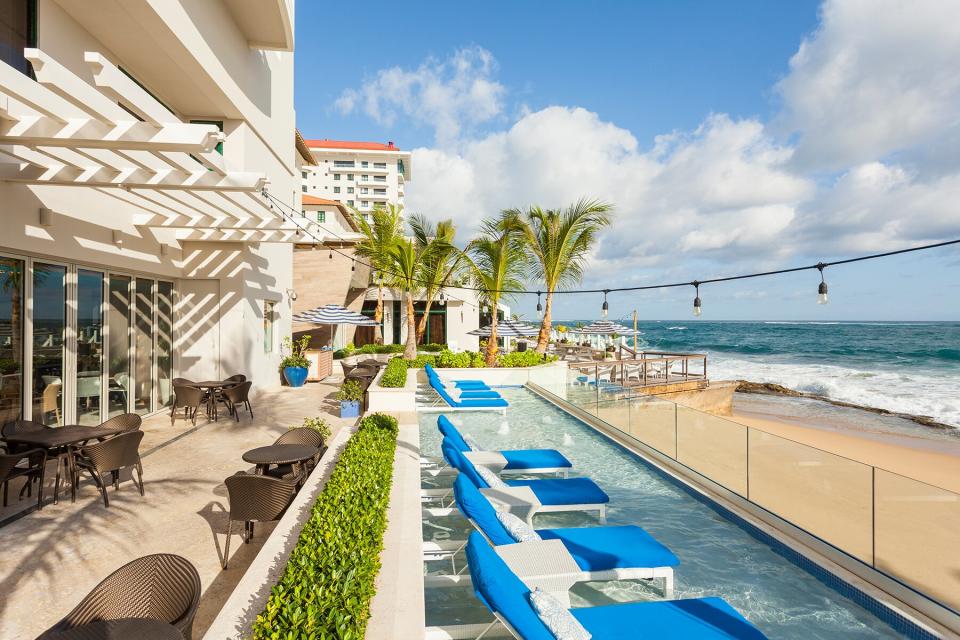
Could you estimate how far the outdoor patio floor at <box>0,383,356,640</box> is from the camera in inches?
142

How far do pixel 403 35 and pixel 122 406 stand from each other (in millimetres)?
16257

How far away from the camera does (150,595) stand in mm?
2695

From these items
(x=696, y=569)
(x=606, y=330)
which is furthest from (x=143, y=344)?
(x=606, y=330)

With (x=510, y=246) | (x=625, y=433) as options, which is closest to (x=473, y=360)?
(x=510, y=246)

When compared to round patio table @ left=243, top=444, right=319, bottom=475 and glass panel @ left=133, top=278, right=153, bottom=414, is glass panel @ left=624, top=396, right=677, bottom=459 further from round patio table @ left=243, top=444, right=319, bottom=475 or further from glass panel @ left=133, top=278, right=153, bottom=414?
glass panel @ left=133, top=278, right=153, bottom=414

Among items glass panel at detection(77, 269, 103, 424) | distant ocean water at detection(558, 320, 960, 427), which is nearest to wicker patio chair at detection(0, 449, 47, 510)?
glass panel at detection(77, 269, 103, 424)

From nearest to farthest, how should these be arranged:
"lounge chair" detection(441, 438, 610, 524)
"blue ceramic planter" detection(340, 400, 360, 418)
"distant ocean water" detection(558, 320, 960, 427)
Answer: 1. "lounge chair" detection(441, 438, 610, 524)
2. "blue ceramic planter" detection(340, 400, 360, 418)
3. "distant ocean water" detection(558, 320, 960, 427)

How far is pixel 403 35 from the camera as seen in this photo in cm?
1861

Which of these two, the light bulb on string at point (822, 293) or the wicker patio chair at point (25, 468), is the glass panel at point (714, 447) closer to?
the light bulb on string at point (822, 293)

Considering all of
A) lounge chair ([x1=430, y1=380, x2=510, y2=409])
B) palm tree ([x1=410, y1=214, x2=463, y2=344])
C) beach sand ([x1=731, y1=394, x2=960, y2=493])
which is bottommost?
beach sand ([x1=731, y1=394, x2=960, y2=493])

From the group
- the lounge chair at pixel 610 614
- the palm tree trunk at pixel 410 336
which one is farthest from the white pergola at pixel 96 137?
the palm tree trunk at pixel 410 336

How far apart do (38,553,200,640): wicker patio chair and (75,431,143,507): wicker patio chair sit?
3.26 metres

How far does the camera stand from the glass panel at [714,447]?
5988 mm

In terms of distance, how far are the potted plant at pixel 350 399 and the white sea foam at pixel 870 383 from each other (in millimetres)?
23275
